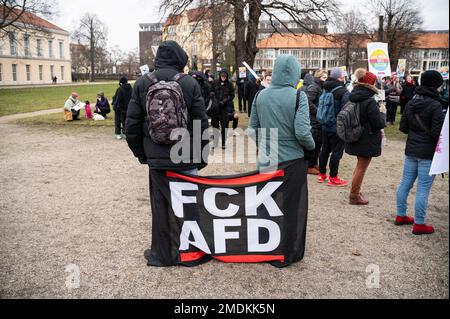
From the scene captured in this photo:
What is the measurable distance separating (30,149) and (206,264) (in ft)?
27.7

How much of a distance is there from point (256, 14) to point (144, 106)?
1375 cm

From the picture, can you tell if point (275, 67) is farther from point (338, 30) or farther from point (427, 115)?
point (338, 30)

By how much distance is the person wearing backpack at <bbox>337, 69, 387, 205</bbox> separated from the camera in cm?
548

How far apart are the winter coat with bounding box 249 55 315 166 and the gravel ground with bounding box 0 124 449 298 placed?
1.21 metres

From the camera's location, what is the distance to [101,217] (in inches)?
217

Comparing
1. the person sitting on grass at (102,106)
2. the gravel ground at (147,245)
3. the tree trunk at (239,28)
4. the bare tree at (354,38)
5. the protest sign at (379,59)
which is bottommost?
the gravel ground at (147,245)

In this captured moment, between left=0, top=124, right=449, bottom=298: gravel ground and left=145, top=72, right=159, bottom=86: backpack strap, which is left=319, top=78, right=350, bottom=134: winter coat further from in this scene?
left=145, top=72, right=159, bottom=86: backpack strap

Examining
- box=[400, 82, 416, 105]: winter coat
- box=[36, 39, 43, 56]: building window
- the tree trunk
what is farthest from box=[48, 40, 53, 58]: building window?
box=[400, 82, 416, 105]: winter coat

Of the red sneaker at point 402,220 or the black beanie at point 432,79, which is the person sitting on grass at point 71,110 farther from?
the black beanie at point 432,79

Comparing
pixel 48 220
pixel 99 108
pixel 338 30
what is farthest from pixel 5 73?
pixel 48 220

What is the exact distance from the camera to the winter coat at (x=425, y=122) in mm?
4574

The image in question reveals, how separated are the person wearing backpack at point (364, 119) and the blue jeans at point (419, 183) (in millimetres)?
683

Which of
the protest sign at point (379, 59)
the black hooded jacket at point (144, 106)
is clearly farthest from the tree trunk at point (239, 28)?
the black hooded jacket at point (144, 106)
